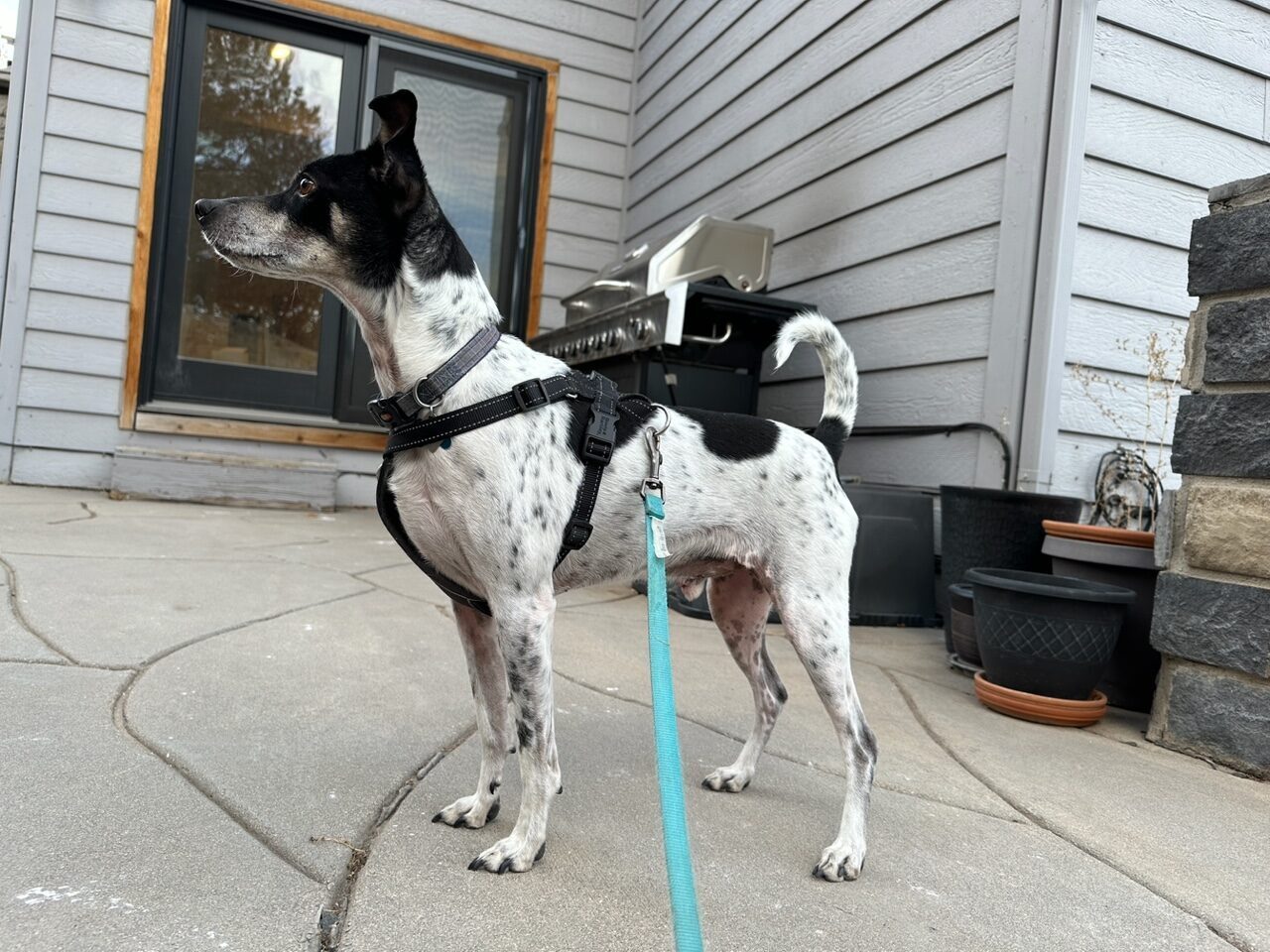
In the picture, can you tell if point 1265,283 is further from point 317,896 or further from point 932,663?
point 317,896

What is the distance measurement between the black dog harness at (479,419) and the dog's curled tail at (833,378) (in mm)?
592

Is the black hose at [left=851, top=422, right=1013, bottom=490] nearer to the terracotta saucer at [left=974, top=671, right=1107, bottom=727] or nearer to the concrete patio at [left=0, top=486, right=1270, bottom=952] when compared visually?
the concrete patio at [left=0, top=486, right=1270, bottom=952]

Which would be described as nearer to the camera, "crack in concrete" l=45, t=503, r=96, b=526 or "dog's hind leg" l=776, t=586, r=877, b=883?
"dog's hind leg" l=776, t=586, r=877, b=883

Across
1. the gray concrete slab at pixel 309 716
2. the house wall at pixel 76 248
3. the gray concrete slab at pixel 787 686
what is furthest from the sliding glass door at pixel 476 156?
the gray concrete slab at pixel 309 716

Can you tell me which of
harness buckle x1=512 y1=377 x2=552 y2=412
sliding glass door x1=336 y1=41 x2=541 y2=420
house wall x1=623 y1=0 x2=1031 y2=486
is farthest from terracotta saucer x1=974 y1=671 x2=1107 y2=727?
sliding glass door x1=336 y1=41 x2=541 y2=420

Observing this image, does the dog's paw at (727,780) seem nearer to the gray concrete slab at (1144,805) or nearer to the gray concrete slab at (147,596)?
the gray concrete slab at (1144,805)

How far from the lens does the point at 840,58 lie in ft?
14.8

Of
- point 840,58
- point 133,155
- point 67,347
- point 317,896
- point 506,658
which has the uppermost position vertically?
point 840,58

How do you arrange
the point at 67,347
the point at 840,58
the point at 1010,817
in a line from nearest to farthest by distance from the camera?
the point at 1010,817 < the point at 840,58 < the point at 67,347

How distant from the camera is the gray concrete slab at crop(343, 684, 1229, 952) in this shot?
4.53 ft

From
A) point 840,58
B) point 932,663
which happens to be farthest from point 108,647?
point 840,58

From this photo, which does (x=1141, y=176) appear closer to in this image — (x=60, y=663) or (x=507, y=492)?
(x=507, y=492)

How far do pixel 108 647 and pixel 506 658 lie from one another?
5.23 ft

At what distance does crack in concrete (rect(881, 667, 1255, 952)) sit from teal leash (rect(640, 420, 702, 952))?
3.30 ft
